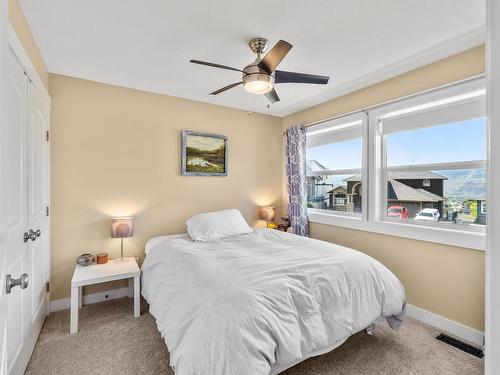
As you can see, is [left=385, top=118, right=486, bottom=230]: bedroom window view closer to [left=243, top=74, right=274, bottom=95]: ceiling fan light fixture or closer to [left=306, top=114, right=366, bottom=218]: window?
[left=306, top=114, right=366, bottom=218]: window

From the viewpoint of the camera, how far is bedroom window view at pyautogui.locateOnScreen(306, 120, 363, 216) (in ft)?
11.1

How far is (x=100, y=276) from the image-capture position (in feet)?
8.00

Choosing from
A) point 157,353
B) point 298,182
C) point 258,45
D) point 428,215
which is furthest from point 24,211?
point 428,215

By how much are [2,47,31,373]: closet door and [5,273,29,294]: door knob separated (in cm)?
88

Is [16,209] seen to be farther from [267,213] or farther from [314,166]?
[314,166]

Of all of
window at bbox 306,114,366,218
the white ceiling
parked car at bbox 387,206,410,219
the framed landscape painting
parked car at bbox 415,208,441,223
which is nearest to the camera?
the white ceiling

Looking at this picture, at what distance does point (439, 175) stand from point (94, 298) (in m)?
3.97

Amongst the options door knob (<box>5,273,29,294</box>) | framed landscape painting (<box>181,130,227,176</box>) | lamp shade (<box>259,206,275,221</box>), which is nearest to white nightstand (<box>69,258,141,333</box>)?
framed landscape painting (<box>181,130,227,176</box>)

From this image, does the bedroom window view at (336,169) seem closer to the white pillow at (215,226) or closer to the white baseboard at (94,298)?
the white pillow at (215,226)

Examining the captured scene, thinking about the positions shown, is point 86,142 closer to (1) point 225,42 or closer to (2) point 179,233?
(2) point 179,233

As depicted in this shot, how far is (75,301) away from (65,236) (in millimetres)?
847

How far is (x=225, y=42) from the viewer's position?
7.20 ft

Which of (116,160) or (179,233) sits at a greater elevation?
(116,160)

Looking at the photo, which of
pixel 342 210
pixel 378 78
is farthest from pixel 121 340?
pixel 378 78
